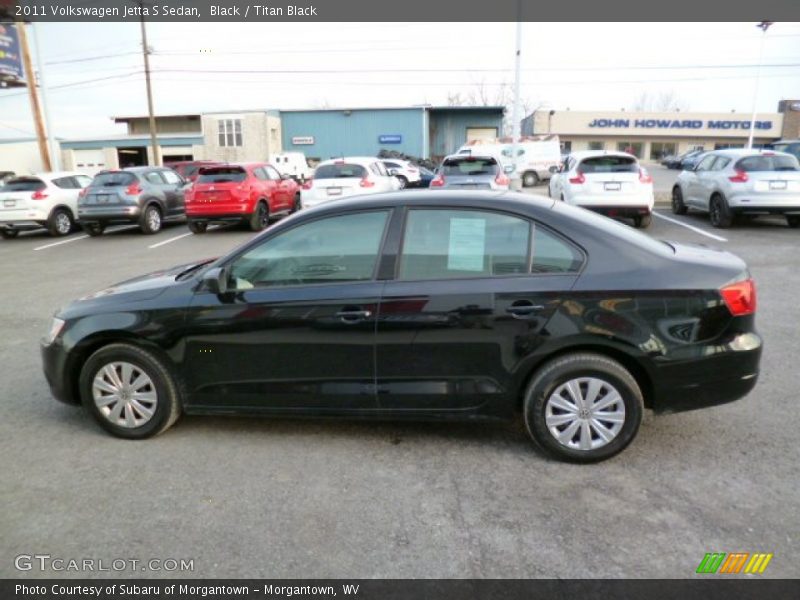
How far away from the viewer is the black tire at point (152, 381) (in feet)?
12.7

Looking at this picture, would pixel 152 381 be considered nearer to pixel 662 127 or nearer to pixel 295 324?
pixel 295 324

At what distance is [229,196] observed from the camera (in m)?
14.0

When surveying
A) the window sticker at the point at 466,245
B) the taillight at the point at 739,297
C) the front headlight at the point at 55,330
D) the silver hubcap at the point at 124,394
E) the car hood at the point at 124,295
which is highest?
the window sticker at the point at 466,245

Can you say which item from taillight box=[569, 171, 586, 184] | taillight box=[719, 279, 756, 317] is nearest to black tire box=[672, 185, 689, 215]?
taillight box=[569, 171, 586, 184]

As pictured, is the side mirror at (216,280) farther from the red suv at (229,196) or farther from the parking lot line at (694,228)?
the red suv at (229,196)

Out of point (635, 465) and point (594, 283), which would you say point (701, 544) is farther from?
point (594, 283)

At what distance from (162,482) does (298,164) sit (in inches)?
1084

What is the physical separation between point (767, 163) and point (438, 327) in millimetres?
11122

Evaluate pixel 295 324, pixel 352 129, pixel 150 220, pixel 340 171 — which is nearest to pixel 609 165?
pixel 340 171

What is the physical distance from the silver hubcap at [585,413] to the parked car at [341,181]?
35.0 ft

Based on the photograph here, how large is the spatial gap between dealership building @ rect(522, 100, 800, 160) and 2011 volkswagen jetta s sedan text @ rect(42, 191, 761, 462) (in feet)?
206

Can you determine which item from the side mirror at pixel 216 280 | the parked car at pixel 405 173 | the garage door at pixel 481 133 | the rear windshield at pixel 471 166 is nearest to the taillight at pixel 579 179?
Answer: the rear windshield at pixel 471 166

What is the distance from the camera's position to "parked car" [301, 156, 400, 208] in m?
13.8
